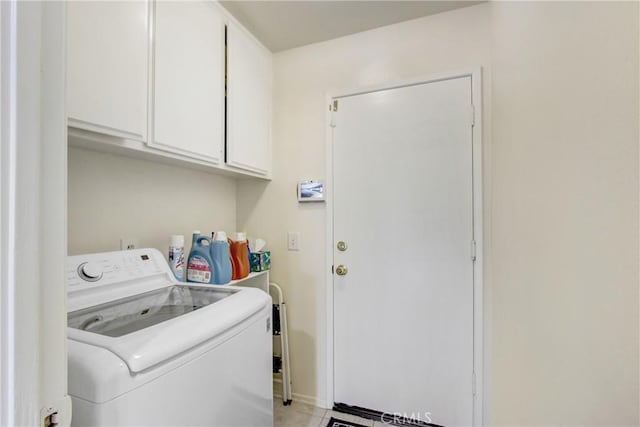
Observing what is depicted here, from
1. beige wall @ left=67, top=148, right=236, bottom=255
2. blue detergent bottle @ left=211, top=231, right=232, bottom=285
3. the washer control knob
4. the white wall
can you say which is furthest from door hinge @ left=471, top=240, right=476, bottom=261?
the washer control knob

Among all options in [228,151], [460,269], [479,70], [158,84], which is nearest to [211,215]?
[228,151]

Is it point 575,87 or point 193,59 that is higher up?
point 193,59

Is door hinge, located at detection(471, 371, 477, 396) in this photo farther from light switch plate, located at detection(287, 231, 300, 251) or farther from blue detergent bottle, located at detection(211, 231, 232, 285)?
blue detergent bottle, located at detection(211, 231, 232, 285)

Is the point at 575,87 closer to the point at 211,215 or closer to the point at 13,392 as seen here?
the point at 13,392

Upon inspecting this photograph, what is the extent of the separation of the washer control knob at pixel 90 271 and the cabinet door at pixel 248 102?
2.56ft

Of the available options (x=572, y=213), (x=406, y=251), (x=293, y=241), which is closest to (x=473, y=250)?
(x=406, y=251)

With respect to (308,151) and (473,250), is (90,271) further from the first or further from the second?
(473,250)

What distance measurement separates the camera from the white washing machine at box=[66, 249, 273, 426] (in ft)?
1.95

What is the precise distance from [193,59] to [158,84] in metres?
0.27

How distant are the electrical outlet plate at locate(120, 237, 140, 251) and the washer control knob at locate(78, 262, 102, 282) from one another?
0.29m

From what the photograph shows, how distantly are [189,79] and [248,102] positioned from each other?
45 cm

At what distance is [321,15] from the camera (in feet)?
5.28

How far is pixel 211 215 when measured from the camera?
1.84 metres

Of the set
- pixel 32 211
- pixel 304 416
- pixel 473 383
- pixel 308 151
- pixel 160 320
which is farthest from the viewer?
pixel 308 151
